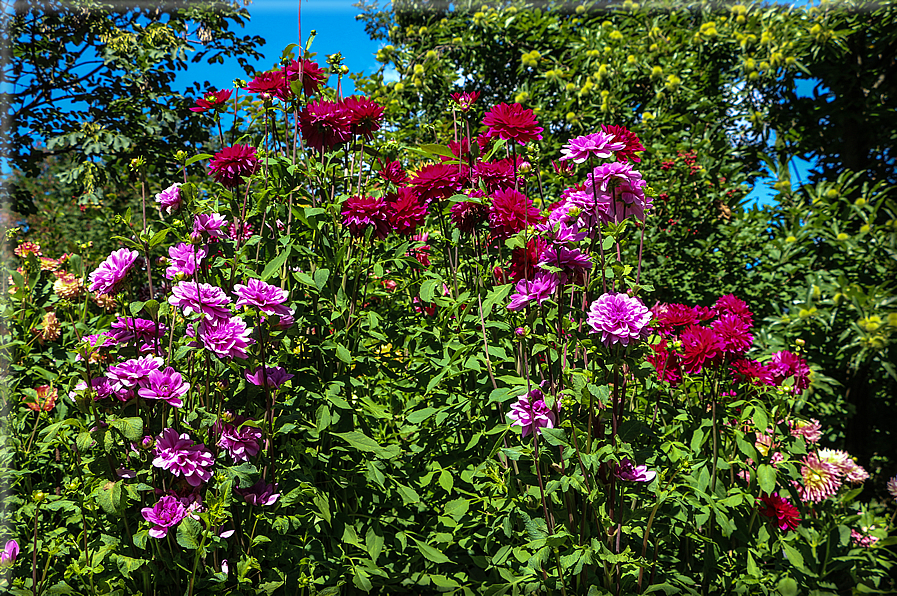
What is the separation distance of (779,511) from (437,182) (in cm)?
152

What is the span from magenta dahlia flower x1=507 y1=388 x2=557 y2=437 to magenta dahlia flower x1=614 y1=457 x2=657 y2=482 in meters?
0.22

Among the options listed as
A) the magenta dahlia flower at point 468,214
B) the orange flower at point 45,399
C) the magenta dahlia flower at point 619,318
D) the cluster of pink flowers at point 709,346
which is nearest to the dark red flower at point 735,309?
the cluster of pink flowers at point 709,346

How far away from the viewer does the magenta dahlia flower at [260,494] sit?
1.42 metres

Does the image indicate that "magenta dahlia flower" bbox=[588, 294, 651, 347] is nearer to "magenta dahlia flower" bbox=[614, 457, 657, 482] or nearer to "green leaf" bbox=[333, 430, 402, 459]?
"magenta dahlia flower" bbox=[614, 457, 657, 482]

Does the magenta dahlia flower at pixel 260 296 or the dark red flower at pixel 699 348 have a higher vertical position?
the dark red flower at pixel 699 348

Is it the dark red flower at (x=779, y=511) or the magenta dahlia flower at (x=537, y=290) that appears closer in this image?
the magenta dahlia flower at (x=537, y=290)

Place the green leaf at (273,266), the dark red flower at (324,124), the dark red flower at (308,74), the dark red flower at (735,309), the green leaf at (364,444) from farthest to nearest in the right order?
1. the dark red flower at (735,309)
2. the dark red flower at (308,74)
3. the dark red flower at (324,124)
4. the green leaf at (364,444)
5. the green leaf at (273,266)

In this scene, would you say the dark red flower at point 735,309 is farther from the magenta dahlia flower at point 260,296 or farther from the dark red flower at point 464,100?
the magenta dahlia flower at point 260,296

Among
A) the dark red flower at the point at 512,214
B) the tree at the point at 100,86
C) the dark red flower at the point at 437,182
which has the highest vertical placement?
the tree at the point at 100,86

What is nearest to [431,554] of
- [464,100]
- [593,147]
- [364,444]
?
[364,444]

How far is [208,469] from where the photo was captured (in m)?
1.39

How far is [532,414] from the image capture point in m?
1.42

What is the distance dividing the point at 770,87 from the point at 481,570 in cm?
403

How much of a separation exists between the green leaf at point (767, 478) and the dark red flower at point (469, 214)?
1132 mm
